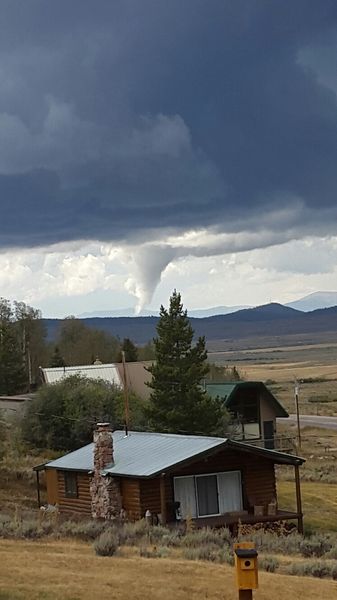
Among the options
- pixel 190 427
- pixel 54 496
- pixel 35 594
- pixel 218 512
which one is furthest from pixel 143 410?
pixel 35 594

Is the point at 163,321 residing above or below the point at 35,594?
above

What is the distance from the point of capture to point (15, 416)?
63.0 m

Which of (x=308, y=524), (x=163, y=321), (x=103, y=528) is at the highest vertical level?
(x=163, y=321)

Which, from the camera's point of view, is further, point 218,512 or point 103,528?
point 218,512

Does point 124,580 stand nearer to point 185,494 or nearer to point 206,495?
point 185,494

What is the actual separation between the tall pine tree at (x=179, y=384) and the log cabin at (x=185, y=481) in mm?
17510

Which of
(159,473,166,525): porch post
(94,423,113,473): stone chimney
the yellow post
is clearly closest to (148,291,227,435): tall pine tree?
(94,423,113,473): stone chimney

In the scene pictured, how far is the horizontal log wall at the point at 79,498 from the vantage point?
1364 inches

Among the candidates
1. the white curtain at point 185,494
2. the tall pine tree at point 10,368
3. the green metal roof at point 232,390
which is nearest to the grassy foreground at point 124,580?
the white curtain at point 185,494

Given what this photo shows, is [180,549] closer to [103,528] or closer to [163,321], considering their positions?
[103,528]

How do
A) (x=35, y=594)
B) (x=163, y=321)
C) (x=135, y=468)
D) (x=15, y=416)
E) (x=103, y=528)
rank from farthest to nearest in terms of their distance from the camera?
(x=15, y=416) → (x=163, y=321) → (x=135, y=468) → (x=103, y=528) → (x=35, y=594)

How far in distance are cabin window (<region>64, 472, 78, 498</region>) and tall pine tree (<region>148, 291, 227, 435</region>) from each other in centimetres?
1577

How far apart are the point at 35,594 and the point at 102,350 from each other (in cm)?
11005

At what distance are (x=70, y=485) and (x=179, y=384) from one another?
18.0 metres
